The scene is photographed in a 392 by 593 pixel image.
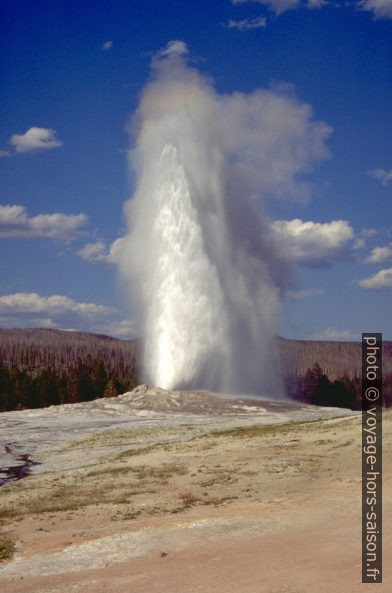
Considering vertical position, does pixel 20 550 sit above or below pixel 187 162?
below

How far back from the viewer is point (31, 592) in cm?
1499

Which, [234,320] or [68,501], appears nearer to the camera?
[68,501]

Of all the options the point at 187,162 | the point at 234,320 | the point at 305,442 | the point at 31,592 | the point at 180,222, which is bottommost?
the point at 31,592

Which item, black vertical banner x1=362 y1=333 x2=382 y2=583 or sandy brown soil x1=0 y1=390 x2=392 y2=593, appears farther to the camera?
sandy brown soil x1=0 y1=390 x2=392 y2=593

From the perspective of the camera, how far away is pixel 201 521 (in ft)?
64.1

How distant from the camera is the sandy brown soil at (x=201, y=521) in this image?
15.1 metres

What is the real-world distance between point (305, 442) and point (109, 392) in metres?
57.6

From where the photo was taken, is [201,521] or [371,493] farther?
[371,493]

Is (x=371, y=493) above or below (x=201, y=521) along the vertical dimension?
above

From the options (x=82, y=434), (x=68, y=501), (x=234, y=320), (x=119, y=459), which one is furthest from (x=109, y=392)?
(x=68, y=501)

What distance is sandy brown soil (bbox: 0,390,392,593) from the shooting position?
49.4 feet

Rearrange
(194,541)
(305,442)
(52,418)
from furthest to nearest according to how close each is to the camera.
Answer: (52,418)
(305,442)
(194,541)

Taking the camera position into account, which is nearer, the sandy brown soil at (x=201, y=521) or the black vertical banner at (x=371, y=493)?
the black vertical banner at (x=371, y=493)

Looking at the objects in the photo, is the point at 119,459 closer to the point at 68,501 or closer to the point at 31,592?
the point at 68,501
